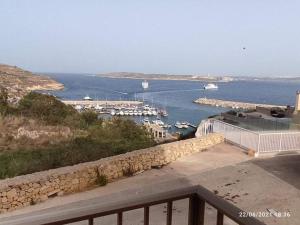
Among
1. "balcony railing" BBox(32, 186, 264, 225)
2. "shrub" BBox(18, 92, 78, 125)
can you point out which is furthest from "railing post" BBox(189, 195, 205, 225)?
"shrub" BBox(18, 92, 78, 125)

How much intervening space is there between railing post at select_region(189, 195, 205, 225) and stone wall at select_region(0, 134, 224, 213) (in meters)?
6.36

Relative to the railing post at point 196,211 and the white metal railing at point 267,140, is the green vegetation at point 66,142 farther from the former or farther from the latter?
the railing post at point 196,211

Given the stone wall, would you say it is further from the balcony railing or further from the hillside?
the hillside

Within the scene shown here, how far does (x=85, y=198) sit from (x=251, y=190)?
3752mm

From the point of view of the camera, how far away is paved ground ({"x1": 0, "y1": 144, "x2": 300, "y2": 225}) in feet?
21.2

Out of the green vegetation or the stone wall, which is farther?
the green vegetation

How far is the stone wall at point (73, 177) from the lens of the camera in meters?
7.56

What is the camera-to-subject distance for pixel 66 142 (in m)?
12.4

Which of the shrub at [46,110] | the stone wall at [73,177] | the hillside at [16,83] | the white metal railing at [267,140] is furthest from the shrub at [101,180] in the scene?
the hillside at [16,83]

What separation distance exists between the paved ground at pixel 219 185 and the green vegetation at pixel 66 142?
5.75ft

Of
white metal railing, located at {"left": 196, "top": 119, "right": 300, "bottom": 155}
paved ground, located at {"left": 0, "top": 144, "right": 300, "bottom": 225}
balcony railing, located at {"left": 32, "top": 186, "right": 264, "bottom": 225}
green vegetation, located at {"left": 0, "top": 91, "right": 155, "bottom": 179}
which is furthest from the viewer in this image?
white metal railing, located at {"left": 196, "top": 119, "right": 300, "bottom": 155}

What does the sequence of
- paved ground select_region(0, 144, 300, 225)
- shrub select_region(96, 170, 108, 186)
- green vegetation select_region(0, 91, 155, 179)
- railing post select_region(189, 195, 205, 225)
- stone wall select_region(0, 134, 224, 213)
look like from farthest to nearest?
green vegetation select_region(0, 91, 155, 179)
shrub select_region(96, 170, 108, 186)
stone wall select_region(0, 134, 224, 213)
paved ground select_region(0, 144, 300, 225)
railing post select_region(189, 195, 205, 225)

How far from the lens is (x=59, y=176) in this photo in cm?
822

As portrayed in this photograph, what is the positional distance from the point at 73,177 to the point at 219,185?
3.53 metres
